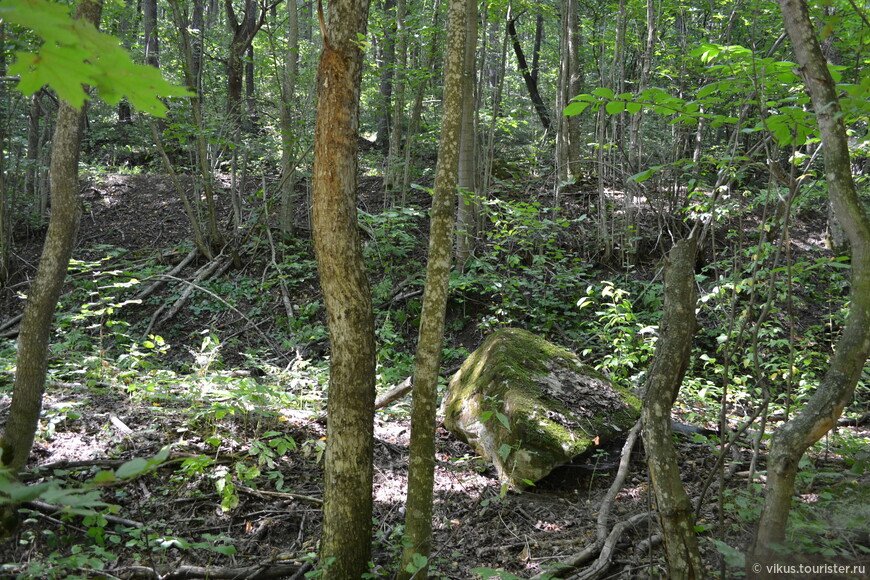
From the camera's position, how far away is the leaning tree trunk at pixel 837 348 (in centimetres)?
215

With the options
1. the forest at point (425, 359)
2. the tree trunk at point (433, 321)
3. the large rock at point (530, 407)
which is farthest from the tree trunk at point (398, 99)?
the tree trunk at point (433, 321)

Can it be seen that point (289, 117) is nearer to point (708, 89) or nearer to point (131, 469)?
point (708, 89)

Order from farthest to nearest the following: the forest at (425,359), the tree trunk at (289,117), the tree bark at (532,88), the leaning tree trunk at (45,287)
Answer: the tree bark at (532,88)
the tree trunk at (289,117)
the leaning tree trunk at (45,287)
the forest at (425,359)

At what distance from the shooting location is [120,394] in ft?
17.5

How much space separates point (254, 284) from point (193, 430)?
5309 mm

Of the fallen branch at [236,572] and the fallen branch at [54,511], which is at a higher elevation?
the fallen branch at [54,511]

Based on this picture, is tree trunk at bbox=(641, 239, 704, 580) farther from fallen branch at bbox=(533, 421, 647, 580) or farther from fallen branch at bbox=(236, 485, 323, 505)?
fallen branch at bbox=(236, 485, 323, 505)

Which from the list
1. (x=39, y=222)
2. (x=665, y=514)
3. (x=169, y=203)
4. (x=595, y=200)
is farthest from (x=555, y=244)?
(x=39, y=222)

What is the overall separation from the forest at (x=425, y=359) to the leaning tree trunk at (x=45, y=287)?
0.02 m

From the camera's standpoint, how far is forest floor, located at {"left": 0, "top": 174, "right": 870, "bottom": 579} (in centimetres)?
341

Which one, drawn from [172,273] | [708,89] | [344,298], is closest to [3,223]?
[172,273]

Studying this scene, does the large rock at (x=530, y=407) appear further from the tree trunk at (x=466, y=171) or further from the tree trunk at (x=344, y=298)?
the tree trunk at (x=466, y=171)

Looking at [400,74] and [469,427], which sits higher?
[400,74]

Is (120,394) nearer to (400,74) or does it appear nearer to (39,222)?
(400,74)
